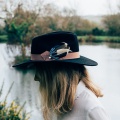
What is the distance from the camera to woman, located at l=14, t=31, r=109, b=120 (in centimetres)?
81

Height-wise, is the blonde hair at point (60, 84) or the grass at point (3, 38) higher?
the blonde hair at point (60, 84)

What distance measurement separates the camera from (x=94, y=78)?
13.2 ft

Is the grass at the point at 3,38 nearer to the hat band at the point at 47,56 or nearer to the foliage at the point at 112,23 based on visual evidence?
the foliage at the point at 112,23

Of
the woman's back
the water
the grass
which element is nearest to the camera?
the woman's back

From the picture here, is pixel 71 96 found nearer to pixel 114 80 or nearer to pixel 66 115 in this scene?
pixel 66 115

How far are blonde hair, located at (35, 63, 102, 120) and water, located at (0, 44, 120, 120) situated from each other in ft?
9.27

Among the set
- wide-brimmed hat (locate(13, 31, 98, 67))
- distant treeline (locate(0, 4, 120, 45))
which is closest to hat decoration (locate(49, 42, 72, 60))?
wide-brimmed hat (locate(13, 31, 98, 67))

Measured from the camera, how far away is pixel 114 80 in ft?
14.2

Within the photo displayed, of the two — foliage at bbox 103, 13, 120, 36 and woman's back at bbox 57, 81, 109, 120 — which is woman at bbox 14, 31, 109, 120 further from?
foliage at bbox 103, 13, 120, 36

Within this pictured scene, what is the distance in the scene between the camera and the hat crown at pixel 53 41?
0.84m

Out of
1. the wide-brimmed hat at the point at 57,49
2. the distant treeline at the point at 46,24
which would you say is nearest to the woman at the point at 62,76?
the wide-brimmed hat at the point at 57,49

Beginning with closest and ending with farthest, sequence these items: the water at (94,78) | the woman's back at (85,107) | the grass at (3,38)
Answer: the woman's back at (85,107) < the grass at (3,38) < the water at (94,78)

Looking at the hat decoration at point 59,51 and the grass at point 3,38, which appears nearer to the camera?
the hat decoration at point 59,51

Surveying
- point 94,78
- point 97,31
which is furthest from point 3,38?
point 94,78
